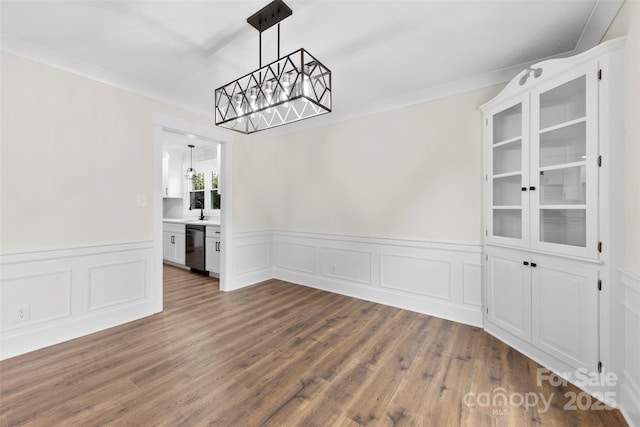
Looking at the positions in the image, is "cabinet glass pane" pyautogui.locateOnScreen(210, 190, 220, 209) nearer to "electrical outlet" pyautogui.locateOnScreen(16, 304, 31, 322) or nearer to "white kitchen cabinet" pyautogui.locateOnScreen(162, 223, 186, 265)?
"white kitchen cabinet" pyautogui.locateOnScreen(162, 223, 186, 265)

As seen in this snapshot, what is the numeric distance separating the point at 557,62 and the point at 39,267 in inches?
177

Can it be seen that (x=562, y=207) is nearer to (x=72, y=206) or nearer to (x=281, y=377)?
(x=281, y=377)

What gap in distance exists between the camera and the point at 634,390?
152 centimetres

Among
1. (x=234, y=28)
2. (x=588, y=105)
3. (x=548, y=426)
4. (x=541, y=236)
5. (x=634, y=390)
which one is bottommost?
(x=548, y=426)

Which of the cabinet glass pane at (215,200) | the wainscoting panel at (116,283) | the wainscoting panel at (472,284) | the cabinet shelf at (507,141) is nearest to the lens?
the cabinet shelf at (507,141)

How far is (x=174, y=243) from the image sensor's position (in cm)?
537

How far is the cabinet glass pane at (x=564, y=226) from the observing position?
6.15ft

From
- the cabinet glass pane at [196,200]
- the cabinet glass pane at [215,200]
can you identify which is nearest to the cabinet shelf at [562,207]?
the cabinet glass pane at [215,200]

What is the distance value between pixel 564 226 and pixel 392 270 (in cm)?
178

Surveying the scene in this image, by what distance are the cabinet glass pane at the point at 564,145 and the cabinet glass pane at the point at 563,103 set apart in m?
0.08

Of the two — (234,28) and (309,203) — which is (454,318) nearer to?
(309,203)

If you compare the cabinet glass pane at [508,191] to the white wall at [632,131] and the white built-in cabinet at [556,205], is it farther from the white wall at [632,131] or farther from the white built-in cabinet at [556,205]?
the white wall at [632,131]

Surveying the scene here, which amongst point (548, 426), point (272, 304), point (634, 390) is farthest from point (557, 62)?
point (272, 304)

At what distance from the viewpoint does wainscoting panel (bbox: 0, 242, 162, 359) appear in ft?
7.25
